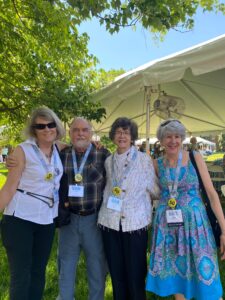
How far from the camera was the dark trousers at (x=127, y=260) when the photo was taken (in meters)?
2.38

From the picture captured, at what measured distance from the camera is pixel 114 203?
2.34 metres

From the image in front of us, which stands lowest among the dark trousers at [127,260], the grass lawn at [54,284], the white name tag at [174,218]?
the grass lawn at [54,284]

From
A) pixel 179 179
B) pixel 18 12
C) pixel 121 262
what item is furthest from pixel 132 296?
pixel 18 12

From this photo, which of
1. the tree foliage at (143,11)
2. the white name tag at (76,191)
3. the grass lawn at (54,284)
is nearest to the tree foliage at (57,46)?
the tree foliage at (143,11)

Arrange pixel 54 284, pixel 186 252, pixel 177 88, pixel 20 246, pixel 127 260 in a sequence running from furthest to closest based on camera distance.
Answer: pixel 177 88, pixel 54 284, pixel 127 260, pixel 186 252, pixel 20 246

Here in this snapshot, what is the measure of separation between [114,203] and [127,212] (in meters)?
0.13

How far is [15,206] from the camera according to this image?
217 cm

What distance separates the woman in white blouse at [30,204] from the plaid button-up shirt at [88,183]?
0.41 feet

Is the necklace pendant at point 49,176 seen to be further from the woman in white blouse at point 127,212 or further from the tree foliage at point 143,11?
the tree foliage at point 143,11

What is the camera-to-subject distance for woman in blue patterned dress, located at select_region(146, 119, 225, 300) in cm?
227

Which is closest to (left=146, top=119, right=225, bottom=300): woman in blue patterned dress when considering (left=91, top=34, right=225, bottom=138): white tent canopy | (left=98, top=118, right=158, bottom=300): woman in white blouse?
(left=98, top=118, right=158, bottom=300): woman in white blouse

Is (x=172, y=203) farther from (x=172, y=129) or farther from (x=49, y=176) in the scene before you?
(x=49, y=176)

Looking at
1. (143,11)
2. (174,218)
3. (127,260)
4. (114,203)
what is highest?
(143,11)

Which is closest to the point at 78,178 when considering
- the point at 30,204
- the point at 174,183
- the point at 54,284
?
the point at 30,204
